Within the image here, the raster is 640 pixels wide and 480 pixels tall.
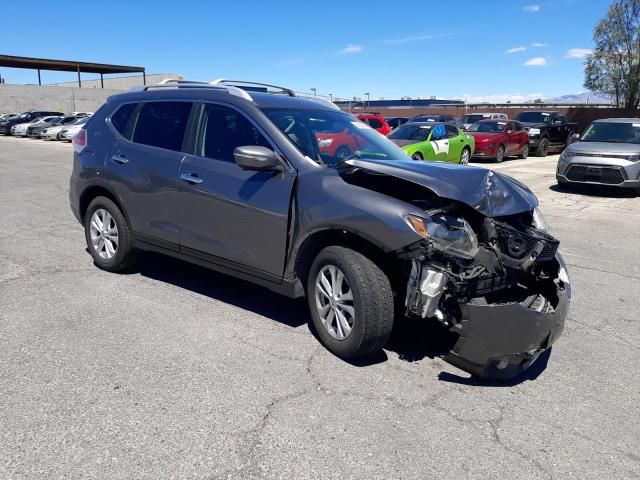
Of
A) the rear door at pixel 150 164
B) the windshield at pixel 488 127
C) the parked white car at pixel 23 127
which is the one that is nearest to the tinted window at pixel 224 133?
the rear door at pixel 150 164

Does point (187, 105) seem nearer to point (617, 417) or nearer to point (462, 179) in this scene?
point (462, 179)

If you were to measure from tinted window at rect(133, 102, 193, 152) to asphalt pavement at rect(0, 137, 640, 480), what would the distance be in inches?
53.8

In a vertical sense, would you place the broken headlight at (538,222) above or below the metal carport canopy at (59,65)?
below

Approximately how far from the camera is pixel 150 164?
15.8ft

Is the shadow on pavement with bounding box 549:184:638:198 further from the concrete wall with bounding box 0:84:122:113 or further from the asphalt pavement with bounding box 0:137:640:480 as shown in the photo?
the concrete wall with bounding box 0:84:122:113

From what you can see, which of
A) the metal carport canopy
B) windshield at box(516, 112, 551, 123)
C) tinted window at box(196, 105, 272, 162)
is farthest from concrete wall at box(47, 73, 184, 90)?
tinted window at box(196, 105, 272, 162)

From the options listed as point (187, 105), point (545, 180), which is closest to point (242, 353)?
point (187, 105)

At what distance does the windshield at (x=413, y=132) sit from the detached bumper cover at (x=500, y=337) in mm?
12199

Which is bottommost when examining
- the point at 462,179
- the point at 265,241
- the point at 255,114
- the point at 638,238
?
the point at 638,238

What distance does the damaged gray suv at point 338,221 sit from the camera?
3.36 metres

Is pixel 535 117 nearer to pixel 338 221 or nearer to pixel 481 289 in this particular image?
pixel 481 289

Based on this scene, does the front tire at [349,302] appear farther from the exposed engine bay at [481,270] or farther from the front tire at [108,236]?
the front tire at [108,236]

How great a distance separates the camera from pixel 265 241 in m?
4.04

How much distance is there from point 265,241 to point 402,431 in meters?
1.74
